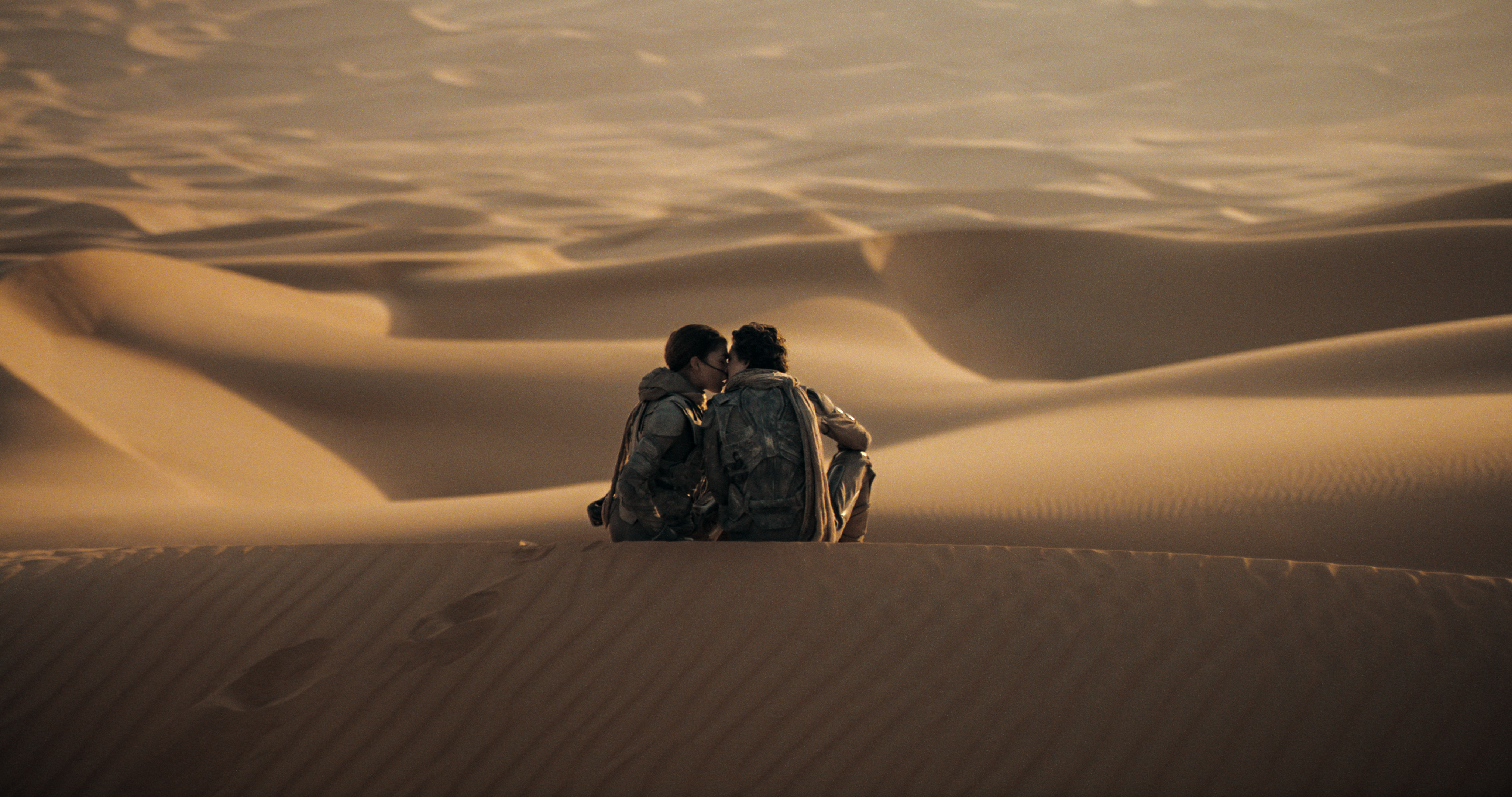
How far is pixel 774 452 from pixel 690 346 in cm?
54

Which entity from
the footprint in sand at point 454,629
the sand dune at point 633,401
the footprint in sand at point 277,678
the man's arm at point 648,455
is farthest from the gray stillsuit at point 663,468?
the sand dune at point 633,401

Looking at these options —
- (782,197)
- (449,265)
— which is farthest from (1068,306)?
(782,197)

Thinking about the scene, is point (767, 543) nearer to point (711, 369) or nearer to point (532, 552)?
point (711, 369)

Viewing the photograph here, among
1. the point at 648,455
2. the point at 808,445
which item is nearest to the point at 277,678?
the point at 648,455

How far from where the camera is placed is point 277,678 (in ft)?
12.6

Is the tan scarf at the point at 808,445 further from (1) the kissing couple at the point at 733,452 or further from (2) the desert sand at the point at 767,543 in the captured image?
(2) the desert sand at the point at 767,543

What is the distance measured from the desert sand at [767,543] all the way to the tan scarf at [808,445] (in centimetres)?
14

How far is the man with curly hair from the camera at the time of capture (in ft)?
13.2

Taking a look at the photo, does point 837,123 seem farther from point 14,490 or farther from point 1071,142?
point 14,490

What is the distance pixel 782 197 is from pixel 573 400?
34.0 m

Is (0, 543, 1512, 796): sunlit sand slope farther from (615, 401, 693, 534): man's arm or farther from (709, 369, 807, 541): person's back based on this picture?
(615, 401, 693, 534): man's arm

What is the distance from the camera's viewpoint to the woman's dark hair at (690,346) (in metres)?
4.16

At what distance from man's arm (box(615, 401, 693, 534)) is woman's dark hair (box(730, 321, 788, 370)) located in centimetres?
Answer: 35

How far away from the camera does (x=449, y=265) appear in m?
20.8
